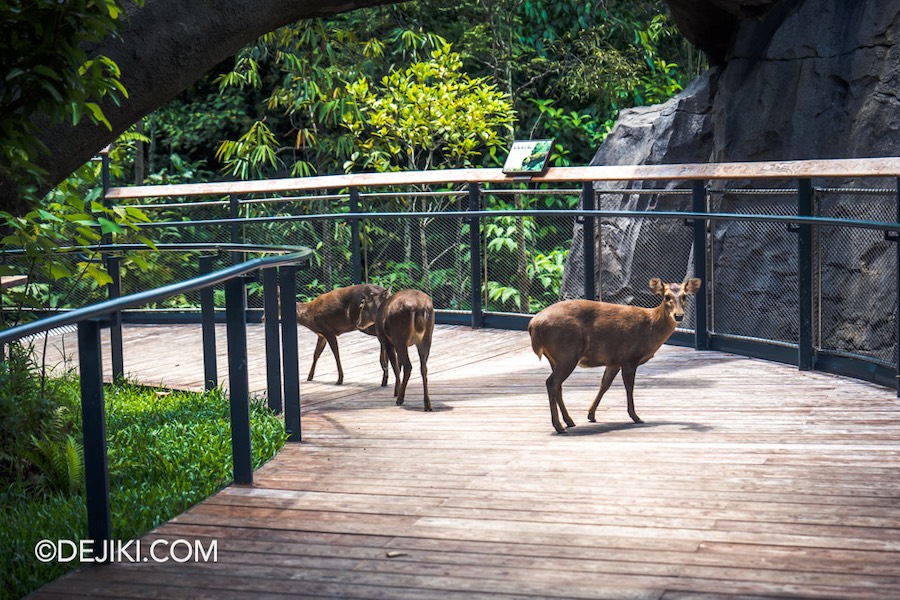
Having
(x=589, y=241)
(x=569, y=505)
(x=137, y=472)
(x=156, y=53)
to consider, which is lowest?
(x=137, y=472)

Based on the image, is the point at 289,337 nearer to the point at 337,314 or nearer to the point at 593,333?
the point at 593,333

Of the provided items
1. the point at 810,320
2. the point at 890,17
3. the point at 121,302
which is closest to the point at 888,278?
the point at 810,320

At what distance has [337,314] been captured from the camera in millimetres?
→ 8188

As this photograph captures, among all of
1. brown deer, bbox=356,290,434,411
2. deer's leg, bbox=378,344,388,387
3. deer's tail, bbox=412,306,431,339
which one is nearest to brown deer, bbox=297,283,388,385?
deer's leg, bbox=378,344,388,387

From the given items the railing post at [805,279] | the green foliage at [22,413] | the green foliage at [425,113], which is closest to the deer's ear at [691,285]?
the railing post at [805,279]

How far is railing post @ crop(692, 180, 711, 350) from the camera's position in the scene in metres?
8.42

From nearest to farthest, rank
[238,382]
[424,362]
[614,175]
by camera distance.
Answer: [238,382], [424,362], [614,175]

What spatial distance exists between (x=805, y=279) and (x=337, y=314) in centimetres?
317

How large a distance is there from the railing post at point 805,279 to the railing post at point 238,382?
4.08 meters

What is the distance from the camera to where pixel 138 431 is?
21.7 feet

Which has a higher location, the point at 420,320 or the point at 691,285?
the point at 691,285

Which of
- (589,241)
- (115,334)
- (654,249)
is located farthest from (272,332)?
(654,249)

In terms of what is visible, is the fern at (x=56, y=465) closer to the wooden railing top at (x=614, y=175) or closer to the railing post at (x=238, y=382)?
the railing post at (x=238, y=382)

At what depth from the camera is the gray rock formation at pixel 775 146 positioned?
918 centimetres
